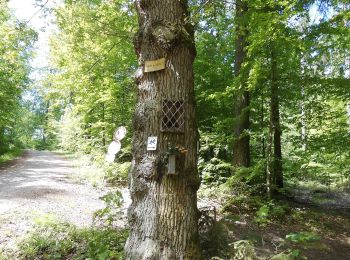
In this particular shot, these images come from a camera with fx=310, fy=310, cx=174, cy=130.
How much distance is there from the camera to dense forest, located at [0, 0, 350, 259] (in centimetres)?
693

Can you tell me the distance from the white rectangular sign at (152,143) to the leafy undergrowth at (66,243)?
129 centimetres

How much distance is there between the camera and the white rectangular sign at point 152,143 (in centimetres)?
334

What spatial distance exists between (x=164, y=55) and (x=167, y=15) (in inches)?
18.9

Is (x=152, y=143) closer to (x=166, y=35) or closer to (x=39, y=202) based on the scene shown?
(x=166, y=35)

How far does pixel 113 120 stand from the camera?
44.8 feet

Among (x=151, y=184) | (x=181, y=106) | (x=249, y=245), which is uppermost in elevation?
(x=181, y=106)

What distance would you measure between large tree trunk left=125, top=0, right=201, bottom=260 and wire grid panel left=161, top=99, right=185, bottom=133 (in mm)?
11

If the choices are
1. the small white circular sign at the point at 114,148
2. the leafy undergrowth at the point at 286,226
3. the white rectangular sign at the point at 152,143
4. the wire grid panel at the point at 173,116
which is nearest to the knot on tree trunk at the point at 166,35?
the wire grid panel at the point at 173,116

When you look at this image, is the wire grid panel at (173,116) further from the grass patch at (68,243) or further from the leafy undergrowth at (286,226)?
the leafy undergrowth at (286,226)

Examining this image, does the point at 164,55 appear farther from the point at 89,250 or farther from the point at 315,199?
the point at 315,199

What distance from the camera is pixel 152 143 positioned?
3355 mm

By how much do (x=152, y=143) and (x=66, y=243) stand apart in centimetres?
220

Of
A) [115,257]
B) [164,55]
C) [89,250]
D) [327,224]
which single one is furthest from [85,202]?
[327,224]

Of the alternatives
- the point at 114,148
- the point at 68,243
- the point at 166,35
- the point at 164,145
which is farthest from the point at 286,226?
the point at 166,35
